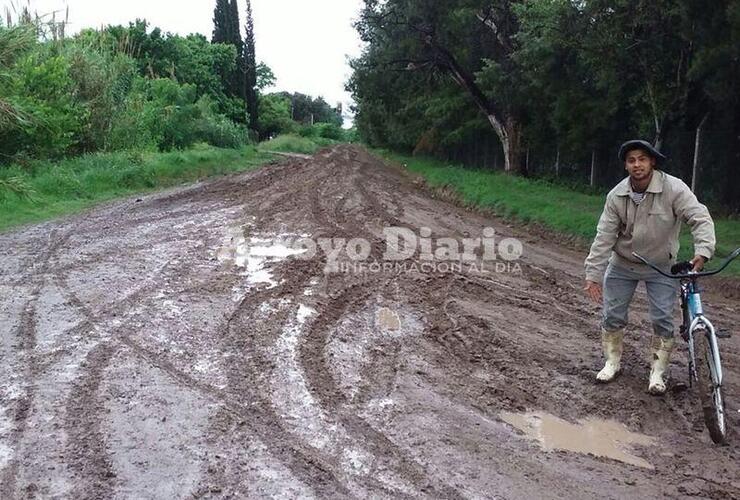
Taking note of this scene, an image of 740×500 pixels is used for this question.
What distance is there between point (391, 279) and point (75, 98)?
547 inches

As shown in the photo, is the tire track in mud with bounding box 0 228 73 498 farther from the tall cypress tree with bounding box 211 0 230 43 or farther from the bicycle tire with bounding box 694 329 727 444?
the tall cypress tree with bounding box 211 0 230 43

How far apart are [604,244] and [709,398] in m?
1.33

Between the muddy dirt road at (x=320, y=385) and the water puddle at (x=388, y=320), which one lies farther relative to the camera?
the water puddle at (x=388, y=320)

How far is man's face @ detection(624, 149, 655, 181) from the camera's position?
4.64 m

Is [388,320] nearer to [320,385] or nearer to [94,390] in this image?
[320,385]

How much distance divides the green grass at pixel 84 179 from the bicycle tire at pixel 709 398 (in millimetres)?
10321

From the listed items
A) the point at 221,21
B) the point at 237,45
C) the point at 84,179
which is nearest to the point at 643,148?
the point at 84,179

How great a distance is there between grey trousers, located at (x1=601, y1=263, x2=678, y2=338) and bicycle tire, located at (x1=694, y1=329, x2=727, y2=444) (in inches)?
22.2

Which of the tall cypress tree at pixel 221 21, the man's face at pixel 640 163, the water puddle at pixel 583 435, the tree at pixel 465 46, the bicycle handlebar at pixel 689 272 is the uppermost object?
the tall cypress tree at pixel 221 21

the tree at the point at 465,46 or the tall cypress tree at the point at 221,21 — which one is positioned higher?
the tall cypress tree at the point at 221,21

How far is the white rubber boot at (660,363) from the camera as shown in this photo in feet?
15.9

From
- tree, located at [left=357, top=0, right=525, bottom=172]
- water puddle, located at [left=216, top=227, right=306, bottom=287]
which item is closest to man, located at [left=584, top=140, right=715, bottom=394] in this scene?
water puddle, located at [left=216, top=227, right=306, bottom=287]

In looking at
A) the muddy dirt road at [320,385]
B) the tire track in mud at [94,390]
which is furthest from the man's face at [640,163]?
the tire track in mud at [94,390]

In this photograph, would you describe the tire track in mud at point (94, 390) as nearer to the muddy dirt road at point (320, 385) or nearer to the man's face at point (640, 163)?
the muddy dirt road at point (320, 385)
